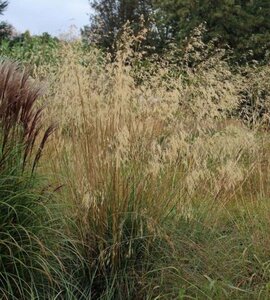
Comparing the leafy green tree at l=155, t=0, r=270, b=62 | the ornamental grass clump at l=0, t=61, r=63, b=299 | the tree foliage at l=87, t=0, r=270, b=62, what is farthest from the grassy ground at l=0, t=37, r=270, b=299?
the leafy green tree at l=155, t=0, r=270, b=62

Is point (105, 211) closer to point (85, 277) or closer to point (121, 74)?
point (85, 277)

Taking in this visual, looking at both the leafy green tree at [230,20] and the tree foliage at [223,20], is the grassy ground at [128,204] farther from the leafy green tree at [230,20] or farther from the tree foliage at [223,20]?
the leafy green tree at [230,20]

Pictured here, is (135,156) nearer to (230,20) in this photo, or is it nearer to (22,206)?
(22,206)

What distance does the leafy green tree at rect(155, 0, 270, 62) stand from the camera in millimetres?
24172

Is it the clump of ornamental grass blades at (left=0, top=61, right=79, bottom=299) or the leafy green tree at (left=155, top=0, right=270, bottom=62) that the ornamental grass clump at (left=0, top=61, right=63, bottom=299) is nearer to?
the clump of ornamental grass blades at (left=0, top=61, right=79, bottom=299)

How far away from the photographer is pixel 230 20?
24.6m

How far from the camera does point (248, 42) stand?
76.1 ft

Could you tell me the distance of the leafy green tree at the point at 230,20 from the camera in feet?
79.3

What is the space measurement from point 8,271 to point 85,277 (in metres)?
0.46

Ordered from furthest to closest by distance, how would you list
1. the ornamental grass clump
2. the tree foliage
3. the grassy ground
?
the tree foliage → the grassy ground → the ornamental grass clump

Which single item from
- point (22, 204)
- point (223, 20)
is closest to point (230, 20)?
point (223, 20)

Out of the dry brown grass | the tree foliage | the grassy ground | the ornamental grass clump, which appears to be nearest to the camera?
the ornamental grass clump

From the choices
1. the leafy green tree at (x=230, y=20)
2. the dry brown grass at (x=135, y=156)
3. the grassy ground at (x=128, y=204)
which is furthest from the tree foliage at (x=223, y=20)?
the grassy ground at (x=128, y=204)

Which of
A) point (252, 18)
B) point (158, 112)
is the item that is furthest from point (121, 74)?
point (252, 18)
